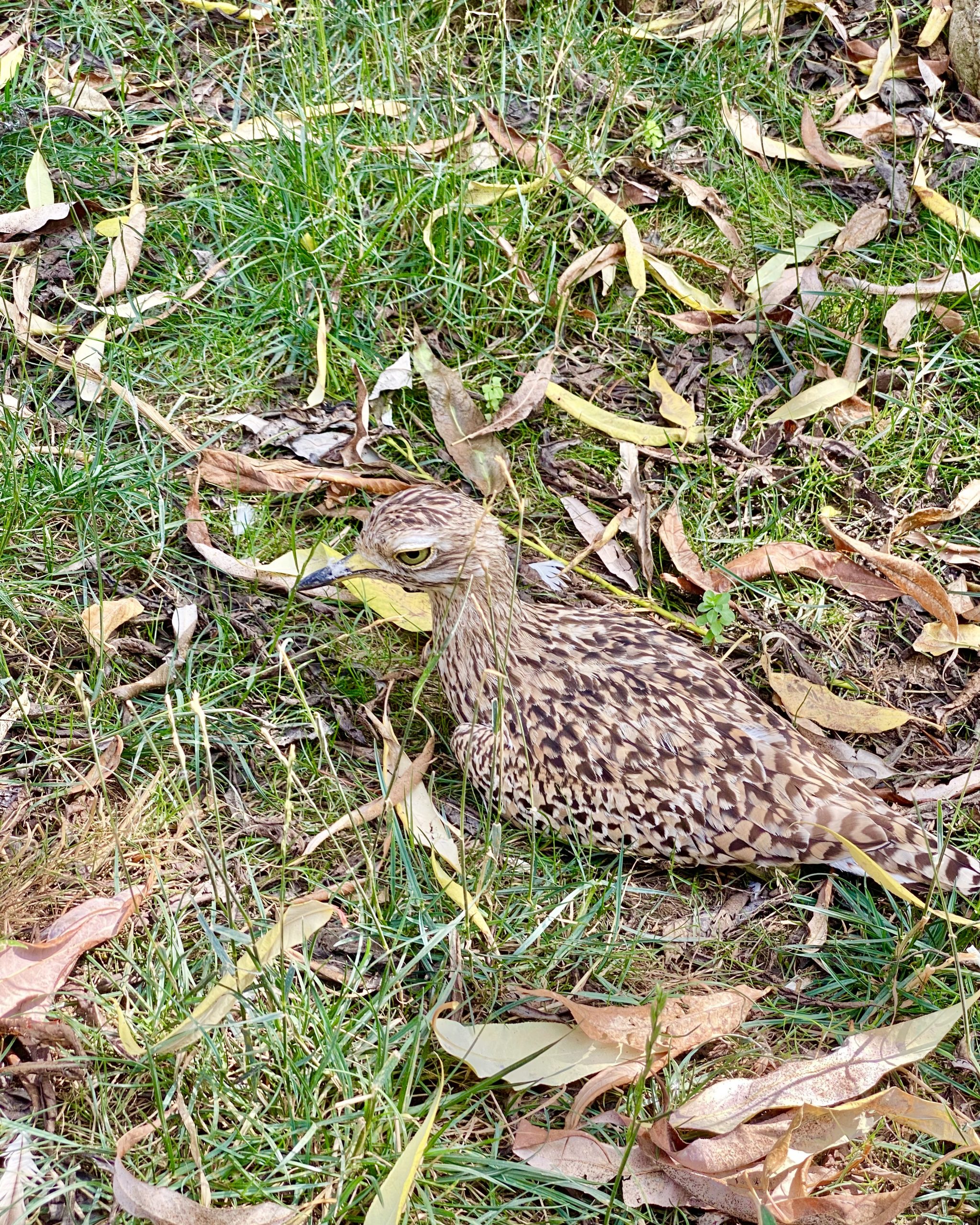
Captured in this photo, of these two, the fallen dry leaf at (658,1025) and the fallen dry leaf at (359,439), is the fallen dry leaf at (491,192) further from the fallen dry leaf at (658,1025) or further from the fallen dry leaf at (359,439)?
the fallen dry leaf at (658,1025)

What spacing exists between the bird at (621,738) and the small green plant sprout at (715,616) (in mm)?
191

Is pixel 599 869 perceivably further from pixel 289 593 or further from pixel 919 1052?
pixel 289 593

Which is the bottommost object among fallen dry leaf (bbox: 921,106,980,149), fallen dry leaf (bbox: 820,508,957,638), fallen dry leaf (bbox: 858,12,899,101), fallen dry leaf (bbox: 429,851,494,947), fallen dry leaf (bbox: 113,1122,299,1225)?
fallen dry leaf (bbox: 113,1122,299,1225)

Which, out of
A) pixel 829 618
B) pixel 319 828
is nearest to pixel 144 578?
pixel 319 828

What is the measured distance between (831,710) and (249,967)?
6.40 ft

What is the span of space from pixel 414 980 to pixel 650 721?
961 mm

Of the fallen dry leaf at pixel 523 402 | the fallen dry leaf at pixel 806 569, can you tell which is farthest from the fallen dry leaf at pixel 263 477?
the fallen dry leaf at pixel 806 569

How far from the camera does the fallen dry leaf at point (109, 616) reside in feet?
13.2

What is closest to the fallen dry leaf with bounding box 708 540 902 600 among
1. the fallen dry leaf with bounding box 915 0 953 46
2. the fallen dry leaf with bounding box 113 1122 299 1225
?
the fallen dry leaf with bounding box 113 1122 299 1225

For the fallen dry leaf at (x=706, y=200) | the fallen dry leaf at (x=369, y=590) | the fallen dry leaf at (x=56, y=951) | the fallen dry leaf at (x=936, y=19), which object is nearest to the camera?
the fallen dry leaf at (x=56, y=951)

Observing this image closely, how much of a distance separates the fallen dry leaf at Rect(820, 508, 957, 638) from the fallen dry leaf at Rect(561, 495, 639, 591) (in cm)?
71

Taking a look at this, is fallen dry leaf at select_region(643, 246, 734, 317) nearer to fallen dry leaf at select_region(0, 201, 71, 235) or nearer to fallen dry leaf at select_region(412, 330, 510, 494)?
fallen dry leaf at select_region(412, 330, 510, 494)

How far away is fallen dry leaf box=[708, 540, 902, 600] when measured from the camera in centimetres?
439

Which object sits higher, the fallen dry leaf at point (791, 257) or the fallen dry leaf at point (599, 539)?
the fallen dry leaf at point (791, 257)
